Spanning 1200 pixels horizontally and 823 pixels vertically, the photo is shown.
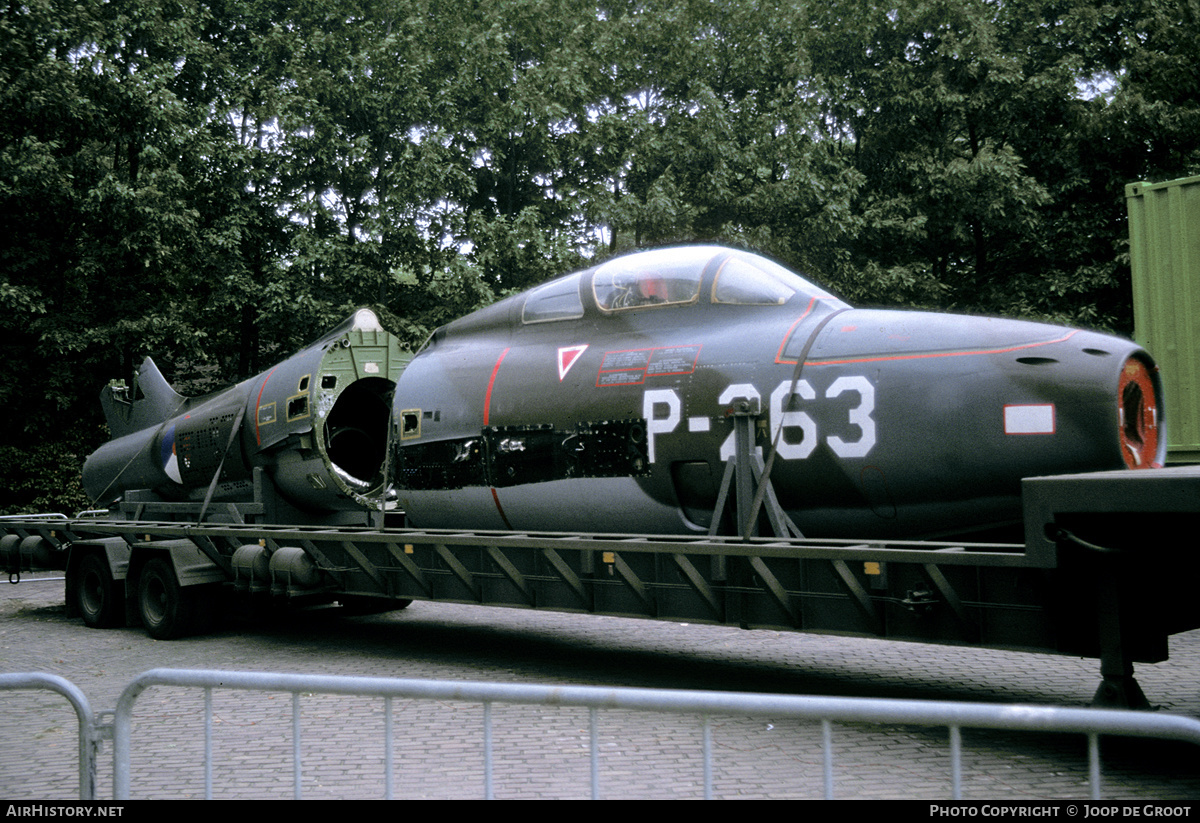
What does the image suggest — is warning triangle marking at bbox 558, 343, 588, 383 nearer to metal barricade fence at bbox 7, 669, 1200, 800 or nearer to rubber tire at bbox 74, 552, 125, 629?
metal barricade fence at bbox 7, 669, 1200, 800

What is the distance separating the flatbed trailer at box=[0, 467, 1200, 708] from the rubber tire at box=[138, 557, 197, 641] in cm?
2

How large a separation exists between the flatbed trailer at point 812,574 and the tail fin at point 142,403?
3398 mm

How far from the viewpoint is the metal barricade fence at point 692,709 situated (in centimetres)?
248

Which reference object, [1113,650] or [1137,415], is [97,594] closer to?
[1113,650]

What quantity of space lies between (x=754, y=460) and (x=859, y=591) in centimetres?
123

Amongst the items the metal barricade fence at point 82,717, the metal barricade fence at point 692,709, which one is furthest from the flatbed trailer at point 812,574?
the metal barricade fence at point 82,717

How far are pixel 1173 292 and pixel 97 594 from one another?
1266 centimetres

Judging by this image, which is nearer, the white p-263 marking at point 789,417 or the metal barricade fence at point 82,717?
the metal barricade fence at point 82,717

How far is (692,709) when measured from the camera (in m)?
2.82

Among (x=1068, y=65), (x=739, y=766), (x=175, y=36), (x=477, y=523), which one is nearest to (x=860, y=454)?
(x=739, y=766)

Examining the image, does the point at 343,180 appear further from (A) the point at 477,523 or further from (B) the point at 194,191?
(A) the point at 477,523

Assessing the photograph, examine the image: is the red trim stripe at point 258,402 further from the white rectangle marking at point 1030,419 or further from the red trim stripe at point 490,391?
the white rectangle marking at point 1030,419

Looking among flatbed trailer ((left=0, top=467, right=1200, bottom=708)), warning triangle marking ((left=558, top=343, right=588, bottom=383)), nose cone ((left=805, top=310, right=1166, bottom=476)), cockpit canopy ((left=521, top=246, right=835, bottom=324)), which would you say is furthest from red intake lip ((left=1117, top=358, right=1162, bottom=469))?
warning triangle marking ((left=558, top=343, right=588, bottom=383))

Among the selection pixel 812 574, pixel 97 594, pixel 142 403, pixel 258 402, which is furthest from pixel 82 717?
pixel 142 403
